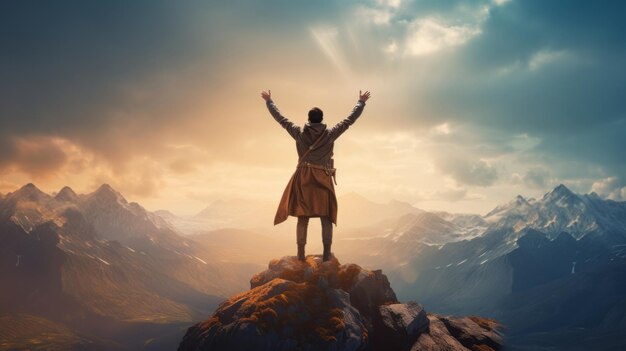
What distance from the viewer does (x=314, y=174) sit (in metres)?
16.0

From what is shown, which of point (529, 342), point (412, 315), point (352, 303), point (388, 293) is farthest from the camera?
point (388, 293)

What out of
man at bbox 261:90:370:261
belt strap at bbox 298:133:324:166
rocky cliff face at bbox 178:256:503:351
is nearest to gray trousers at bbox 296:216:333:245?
man at bbox 261:90:370:261

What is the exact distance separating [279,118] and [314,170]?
2688mm

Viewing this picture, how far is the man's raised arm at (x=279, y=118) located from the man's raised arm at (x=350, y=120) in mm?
1439

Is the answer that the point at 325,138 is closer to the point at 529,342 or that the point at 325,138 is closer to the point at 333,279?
the point at 333,279

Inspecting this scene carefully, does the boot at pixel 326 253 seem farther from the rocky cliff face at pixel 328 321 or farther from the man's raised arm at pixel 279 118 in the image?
the man's raised arm at pixel 279 118

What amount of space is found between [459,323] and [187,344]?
428 inches

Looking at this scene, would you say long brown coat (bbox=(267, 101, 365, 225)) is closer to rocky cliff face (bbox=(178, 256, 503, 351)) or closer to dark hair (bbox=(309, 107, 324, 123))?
dark hair (bbox=(309, 107, 324, 123))

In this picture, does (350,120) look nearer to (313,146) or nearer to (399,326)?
(313,146)

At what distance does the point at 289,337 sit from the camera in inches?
540

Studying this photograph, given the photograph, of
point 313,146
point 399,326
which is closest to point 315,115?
point 313,146

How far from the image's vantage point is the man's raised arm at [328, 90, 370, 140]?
51.6 ft

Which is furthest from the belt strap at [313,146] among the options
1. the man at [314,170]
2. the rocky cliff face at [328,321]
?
the rocky cliff face at [328,321]

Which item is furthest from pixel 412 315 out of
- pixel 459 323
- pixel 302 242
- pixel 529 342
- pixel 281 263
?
pixel 281 263
